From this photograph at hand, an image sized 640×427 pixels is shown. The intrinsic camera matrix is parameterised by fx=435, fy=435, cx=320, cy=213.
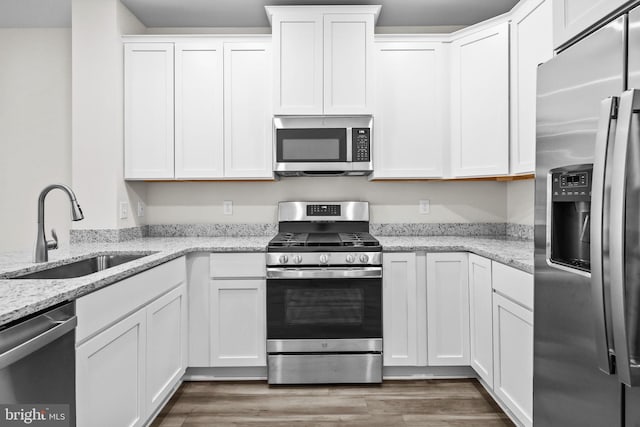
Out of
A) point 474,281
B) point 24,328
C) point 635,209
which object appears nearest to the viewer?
point 635,209

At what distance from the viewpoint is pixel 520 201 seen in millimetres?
3184

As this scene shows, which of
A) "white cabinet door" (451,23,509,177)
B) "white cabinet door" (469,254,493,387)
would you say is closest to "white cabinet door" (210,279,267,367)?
"white cabinet door" (469,254,493,387)

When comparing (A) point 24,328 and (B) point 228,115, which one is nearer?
(A) point 24,328

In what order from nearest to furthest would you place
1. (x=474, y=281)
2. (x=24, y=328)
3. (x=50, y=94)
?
(x=24, y=328), (x=474, y=281), (x=50, y=94)

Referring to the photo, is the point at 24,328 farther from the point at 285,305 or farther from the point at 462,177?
the point at 462,177

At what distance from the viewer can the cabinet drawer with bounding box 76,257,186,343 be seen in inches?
59.3

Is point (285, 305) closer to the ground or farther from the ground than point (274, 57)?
closer to the ground

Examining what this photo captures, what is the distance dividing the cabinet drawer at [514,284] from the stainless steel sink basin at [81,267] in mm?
1974

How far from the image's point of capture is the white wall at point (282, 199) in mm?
3439

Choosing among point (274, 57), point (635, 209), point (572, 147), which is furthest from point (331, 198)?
point (635, 209)

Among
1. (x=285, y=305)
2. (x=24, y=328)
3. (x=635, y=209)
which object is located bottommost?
(x=285, y=305)

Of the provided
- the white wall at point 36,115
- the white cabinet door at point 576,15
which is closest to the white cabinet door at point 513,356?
the white cabinet door at point 576,15

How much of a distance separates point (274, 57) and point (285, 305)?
1688mm

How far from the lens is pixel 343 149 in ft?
9.95
